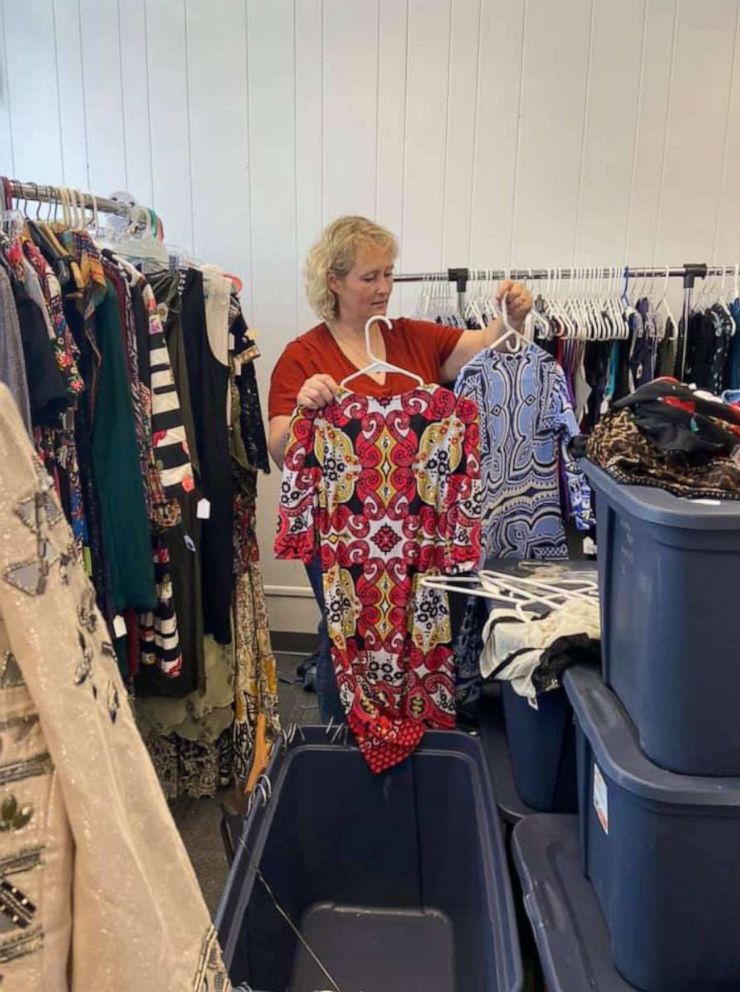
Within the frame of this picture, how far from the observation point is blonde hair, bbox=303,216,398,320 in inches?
73.5

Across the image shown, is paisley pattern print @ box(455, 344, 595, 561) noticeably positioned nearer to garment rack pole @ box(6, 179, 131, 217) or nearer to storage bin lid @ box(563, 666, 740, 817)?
storage bin lid @ box(563, 666, 740, 817)

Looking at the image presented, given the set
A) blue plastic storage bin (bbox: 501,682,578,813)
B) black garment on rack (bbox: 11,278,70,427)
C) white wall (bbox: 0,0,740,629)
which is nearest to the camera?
black garment on rack (bbox: 11,278,70,427)

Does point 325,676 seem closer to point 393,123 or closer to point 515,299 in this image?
point 515,299

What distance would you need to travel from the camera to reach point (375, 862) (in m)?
1.76

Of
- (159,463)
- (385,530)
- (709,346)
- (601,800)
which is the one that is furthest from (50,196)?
(709,346)

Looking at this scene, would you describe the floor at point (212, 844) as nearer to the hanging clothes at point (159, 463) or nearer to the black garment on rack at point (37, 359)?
the hanging clothes at point (159, 463)

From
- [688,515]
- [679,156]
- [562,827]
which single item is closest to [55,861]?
[688,515]

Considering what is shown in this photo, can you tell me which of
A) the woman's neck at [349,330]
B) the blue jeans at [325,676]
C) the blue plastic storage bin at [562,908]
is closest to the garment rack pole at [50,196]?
the woman's neck at [349,330]

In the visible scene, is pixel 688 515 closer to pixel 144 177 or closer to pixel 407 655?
pixel 407 655

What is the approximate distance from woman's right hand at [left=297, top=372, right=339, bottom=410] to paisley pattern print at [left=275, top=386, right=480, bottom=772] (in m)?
0.02

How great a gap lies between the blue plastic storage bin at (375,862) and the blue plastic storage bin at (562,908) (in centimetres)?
10

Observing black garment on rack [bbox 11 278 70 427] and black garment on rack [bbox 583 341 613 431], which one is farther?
black garment on rack [bbox 583 341 613 431]

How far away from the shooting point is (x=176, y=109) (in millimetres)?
2799

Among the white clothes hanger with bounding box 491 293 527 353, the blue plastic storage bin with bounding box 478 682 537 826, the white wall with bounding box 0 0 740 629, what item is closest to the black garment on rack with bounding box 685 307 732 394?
the white wall with bounding box 0 0 740 629
